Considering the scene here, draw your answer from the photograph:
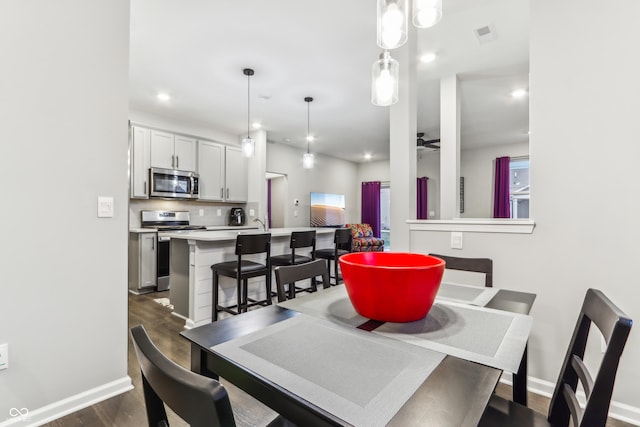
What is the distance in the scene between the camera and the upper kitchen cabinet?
465 cm

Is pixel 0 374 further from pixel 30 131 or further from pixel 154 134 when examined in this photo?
pixel 154 134

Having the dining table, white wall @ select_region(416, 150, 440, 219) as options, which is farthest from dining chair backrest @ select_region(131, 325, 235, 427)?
white wall @ select_region(416, 150, 440, 219)

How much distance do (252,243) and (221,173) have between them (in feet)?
10.6

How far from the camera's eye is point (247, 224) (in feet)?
19.4

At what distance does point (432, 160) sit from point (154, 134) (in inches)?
246

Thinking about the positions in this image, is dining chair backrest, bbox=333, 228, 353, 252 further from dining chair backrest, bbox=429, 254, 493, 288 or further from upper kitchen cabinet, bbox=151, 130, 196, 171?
upper kitchen cabinet, bbox=151, 130, 196, 171

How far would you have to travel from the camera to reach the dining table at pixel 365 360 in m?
0.57

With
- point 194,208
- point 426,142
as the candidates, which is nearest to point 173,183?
point 194,208

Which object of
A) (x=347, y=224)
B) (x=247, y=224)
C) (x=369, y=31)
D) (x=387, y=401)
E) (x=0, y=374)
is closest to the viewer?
(x=387, y=401)

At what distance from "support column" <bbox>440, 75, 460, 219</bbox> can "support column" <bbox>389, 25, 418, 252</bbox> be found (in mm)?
1206

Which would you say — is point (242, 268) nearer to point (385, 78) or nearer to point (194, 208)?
point (385, 78)

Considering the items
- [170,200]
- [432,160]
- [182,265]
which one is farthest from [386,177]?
[182,265]

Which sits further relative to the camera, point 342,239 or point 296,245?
point 342,239

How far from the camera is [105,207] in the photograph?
5.74ft
